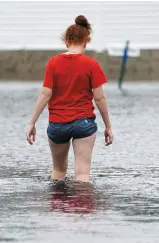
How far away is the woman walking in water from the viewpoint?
1020 centimetres

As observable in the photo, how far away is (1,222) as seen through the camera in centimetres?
837

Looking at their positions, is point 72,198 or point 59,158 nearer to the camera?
Result: point 72,198

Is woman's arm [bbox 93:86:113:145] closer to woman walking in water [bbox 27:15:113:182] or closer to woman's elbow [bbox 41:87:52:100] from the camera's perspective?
woman walking in water [bbox 27:15:113:182]

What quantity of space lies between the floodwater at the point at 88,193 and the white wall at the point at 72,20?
15.2 metres

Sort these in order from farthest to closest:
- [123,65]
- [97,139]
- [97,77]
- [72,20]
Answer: [72,20], [123,65], [97,139], [97,77]

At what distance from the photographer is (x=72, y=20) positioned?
33.2 meters

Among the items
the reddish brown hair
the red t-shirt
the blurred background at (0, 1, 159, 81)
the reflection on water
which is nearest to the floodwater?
the reflection on water

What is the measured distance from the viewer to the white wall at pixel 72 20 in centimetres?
3309

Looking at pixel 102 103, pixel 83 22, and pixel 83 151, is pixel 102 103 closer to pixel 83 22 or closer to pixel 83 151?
pixel 83 151

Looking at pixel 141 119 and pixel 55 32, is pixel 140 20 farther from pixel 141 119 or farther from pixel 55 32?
pixel 141 119

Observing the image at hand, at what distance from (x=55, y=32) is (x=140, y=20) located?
241cm

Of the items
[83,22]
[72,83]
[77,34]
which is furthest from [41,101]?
[83,22]

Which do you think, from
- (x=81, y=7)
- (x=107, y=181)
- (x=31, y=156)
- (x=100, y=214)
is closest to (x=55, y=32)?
(x=81, y=7)

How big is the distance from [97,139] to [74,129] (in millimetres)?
5432
